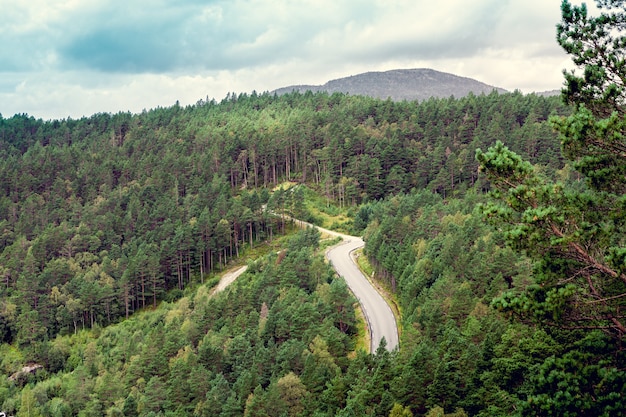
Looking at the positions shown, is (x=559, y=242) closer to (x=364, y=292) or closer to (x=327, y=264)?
(x=364, y=292)

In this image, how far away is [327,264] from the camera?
6869cm

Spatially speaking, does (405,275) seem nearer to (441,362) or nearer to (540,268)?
(441,362)

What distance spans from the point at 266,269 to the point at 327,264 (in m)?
8.41

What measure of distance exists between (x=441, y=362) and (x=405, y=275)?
24662mm

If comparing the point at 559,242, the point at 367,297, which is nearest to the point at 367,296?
the point at 367,297

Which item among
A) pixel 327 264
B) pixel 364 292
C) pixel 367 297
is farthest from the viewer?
pixel 327 264

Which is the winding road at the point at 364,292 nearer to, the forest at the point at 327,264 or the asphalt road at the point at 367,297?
the asphalt road at the point at 367,297

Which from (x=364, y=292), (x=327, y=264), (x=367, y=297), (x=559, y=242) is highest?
(x=559, y=242)

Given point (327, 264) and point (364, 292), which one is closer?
point (364, 292)

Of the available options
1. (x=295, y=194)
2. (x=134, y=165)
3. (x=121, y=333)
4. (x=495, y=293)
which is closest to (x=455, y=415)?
(x=495, y=293)

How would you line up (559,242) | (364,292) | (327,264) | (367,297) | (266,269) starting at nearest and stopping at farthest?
1. (559,242)
2. (367,297)
3. (364,292)
4. (266,269)
5. (327,264)

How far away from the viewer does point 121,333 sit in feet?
240

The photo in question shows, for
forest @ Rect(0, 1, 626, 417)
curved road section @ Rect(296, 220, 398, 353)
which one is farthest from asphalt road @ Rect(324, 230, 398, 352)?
forest @ Rect(0, 1, 626, 417)

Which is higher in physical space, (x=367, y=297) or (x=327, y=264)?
(x=327, y=264)
